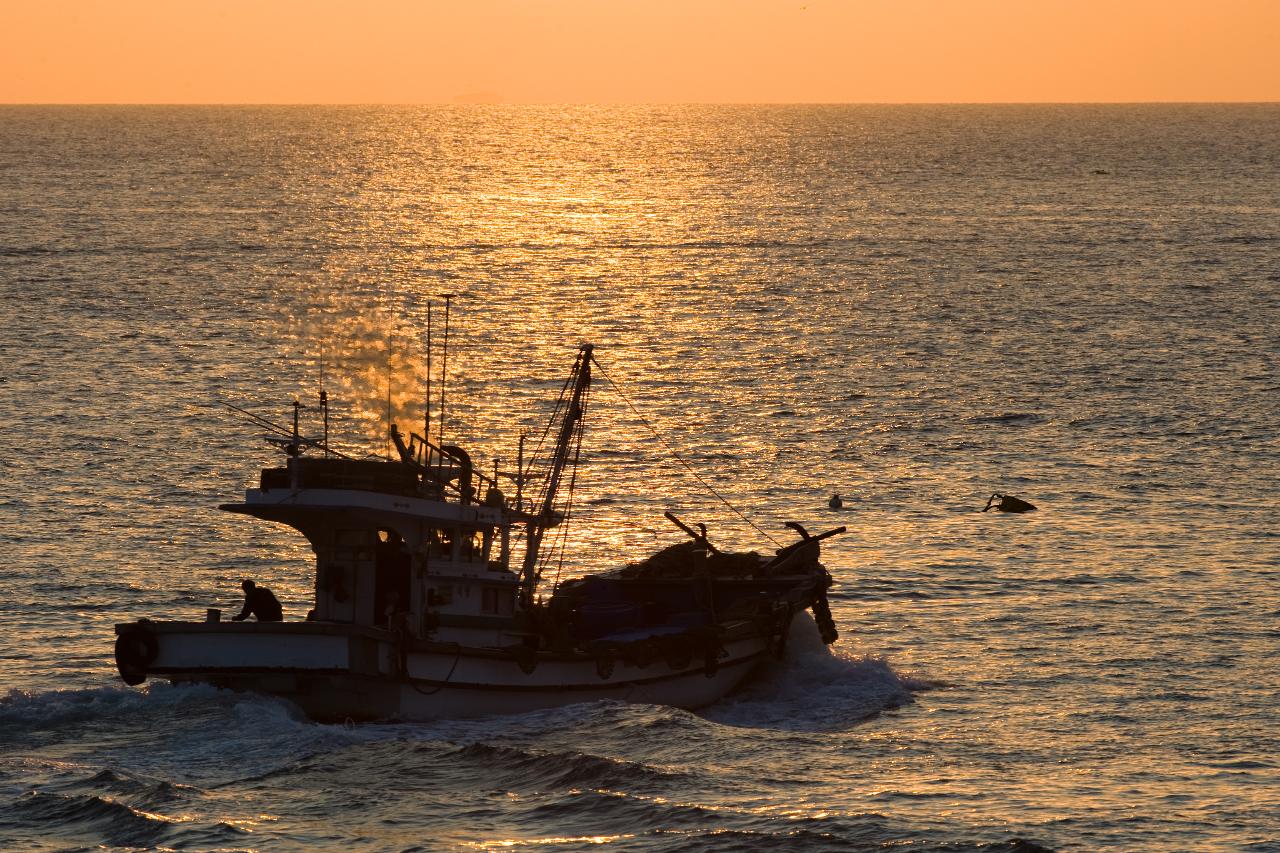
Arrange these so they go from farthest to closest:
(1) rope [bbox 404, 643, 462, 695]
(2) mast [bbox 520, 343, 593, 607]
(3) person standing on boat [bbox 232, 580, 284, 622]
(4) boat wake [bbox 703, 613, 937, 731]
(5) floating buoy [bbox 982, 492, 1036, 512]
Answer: (5) floating buoy [bbox 982, 492, 1036, 512] → (4) boat wake [bbox 703, 613, 937, 731] → (2) mast [bbox 520, 343, 593, 607] → (3) person standing on boat [bbox 232, 580, 284, 622] → (1) rope [bbox 404, 643, 462, 695]

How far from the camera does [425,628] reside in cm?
4200

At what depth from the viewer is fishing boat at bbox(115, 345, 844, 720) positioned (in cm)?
3978

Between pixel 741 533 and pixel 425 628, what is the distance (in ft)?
81.2

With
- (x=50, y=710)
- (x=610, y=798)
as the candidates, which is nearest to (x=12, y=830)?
(x=50, y=710)

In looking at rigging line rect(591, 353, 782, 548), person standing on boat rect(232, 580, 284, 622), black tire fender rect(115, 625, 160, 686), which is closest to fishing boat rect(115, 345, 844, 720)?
black tire fender rect(115, 625, 160, 686)

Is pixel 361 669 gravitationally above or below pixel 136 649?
below

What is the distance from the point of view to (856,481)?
7300 cm

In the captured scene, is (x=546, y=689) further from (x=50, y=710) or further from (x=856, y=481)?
(x=856, y=481)

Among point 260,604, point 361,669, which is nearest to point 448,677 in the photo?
point 361,669

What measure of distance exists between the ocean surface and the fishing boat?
0.74 metres

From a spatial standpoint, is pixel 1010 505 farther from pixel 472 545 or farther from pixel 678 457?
pixel 472 545

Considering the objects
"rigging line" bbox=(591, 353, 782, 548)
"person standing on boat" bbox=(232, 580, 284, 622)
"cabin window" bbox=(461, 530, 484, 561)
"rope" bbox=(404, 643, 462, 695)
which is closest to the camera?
"rope" bbox=(404, 643, 462, 695)

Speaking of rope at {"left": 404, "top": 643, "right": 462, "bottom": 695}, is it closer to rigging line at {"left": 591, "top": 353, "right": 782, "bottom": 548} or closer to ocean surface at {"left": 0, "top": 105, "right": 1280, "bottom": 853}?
ocean surface at {"left": 0, "top": 105, "right": 1280, "bottom": 853}

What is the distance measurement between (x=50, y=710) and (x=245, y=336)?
6932 centimetres
